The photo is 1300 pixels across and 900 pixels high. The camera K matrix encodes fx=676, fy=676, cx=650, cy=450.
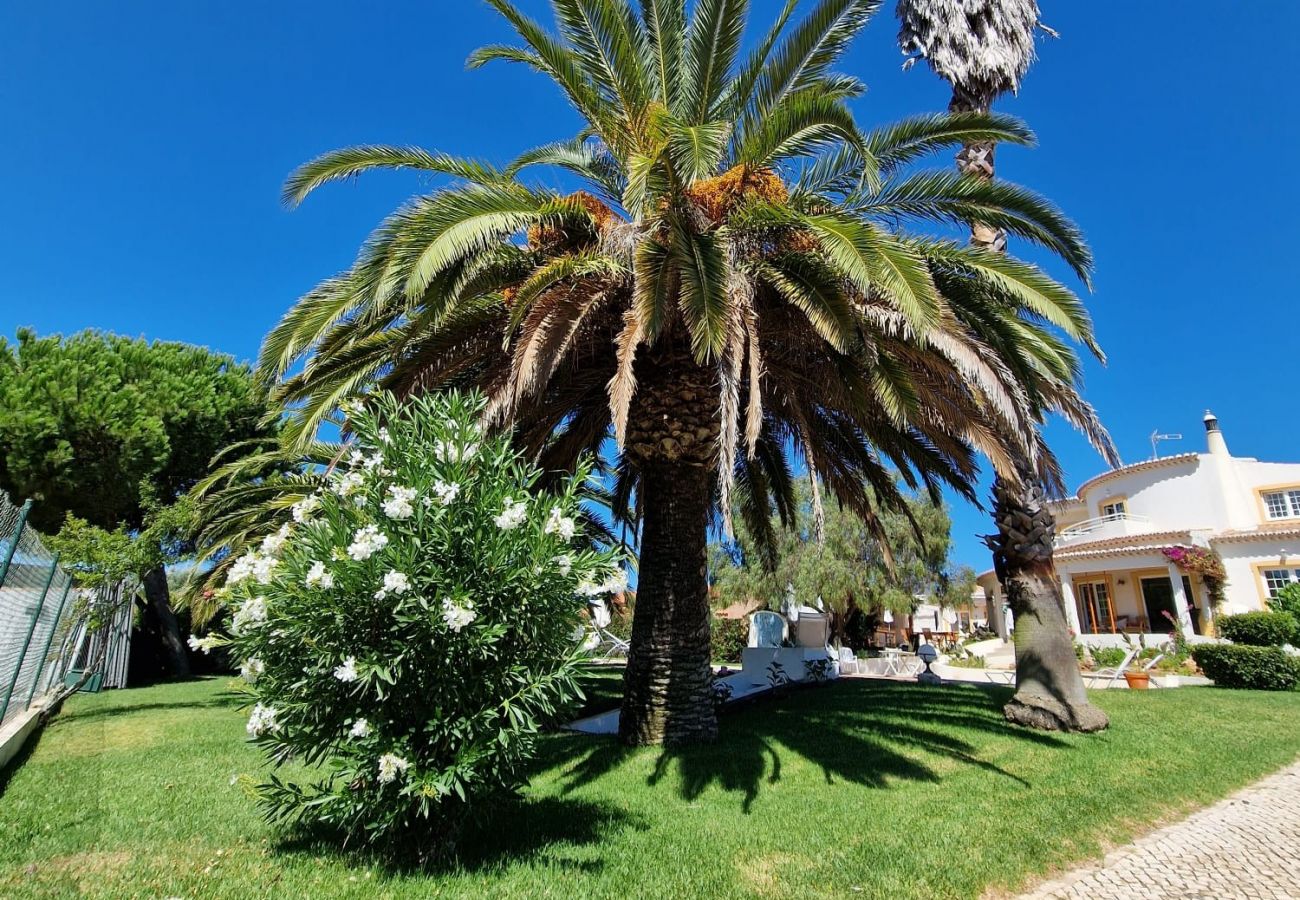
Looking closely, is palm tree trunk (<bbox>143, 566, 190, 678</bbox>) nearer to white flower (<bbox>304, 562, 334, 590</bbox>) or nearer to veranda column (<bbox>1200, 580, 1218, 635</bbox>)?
white flower (<bbox>304, 562, 334, 590</bbox>)

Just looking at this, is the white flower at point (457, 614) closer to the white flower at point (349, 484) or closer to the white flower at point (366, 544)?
the white flower at point (366, 544)

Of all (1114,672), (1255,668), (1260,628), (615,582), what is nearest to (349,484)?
(615,582)

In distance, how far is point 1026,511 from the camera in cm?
927

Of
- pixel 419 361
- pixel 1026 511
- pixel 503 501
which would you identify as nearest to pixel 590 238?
pixel 419 361

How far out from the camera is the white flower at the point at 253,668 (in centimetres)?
437

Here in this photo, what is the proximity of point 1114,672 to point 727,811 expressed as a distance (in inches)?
565

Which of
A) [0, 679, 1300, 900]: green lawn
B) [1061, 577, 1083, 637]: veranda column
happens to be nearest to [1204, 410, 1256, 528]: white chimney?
[1061, 577, 1083, 637]: veranda column

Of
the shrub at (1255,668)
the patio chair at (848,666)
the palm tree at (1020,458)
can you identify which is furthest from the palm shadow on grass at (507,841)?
the patio chair at (848,666)

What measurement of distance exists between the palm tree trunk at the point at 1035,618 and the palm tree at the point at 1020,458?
0.01m

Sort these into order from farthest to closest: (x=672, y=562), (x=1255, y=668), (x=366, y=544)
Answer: (x=1255, y=668)
(x=672, y=562)
(x=366, y=544)

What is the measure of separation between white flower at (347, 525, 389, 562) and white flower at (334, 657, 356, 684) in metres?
0.58

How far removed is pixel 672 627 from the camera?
797cm

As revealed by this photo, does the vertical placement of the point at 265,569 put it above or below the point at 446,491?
below

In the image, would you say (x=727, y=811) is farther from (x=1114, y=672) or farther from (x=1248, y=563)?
(x=1248, y=563)
